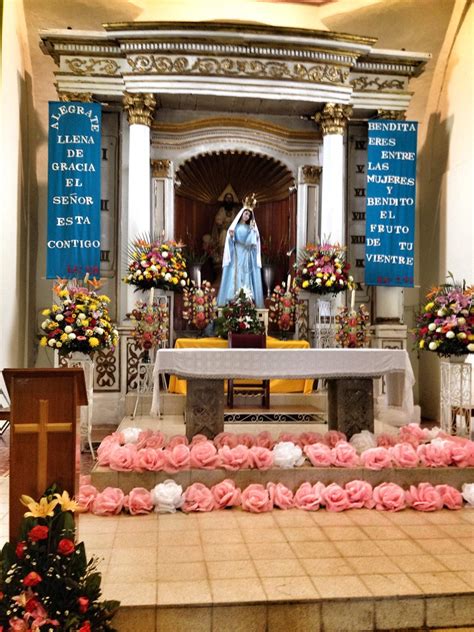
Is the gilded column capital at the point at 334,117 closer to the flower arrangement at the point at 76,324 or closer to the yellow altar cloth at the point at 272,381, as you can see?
the yellow altar cloth at the point at 272,381

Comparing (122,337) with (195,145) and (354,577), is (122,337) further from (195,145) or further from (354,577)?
(354,577)

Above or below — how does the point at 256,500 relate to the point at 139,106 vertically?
below

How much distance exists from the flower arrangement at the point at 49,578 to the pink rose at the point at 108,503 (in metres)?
1.97

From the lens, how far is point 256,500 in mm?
4949

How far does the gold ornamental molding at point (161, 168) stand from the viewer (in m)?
10.2

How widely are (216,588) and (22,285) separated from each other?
795cm

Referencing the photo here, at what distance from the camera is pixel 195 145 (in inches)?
409

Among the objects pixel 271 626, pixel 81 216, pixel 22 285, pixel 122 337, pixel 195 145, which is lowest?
pixel 271 626

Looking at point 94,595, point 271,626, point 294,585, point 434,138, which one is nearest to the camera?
point 94,595

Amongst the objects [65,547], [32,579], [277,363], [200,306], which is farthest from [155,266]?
[32,579]

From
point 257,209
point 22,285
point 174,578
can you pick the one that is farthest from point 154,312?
point 174,578

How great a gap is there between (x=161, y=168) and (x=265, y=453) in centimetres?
625

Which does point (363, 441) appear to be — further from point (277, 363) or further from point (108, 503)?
point (108, 503)

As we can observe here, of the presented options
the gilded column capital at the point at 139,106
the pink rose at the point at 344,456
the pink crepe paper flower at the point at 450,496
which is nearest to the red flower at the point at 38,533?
the pink rose at the point at 344,456
